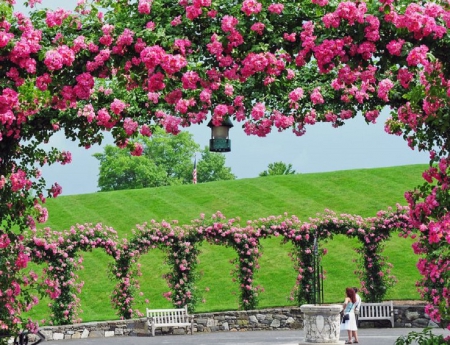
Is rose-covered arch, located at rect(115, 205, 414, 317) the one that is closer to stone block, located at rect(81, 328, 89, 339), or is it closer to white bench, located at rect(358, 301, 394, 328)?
white bench, located at rect(358, 301, 394, 328)

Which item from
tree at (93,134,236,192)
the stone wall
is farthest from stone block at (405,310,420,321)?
tree at (93,134,236,192)

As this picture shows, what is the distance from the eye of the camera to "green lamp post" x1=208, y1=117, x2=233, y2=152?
10484 millimetres

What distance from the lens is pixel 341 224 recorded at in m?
21.8

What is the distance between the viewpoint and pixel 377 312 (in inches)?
821

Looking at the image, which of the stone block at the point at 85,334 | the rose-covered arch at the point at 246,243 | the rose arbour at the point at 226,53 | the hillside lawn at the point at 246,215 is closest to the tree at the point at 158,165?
the hillside lawn at the point at 246,215

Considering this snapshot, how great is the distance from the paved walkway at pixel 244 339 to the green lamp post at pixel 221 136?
7.39 metres

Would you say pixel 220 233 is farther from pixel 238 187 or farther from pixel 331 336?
pixel 238 187

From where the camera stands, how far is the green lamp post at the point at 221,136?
10.5m

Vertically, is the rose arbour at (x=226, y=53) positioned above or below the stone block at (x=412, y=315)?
above

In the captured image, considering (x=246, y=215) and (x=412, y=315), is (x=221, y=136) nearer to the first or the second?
(x=412, y=315)

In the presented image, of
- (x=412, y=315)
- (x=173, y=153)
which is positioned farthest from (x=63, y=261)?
(x=173, y=153)

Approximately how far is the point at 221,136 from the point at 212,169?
47.7 m

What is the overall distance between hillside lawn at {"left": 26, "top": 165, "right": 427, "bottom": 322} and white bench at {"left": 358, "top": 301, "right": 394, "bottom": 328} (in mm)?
2587

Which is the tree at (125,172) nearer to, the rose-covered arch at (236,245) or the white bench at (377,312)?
the rose-covered arch at (236,245)
